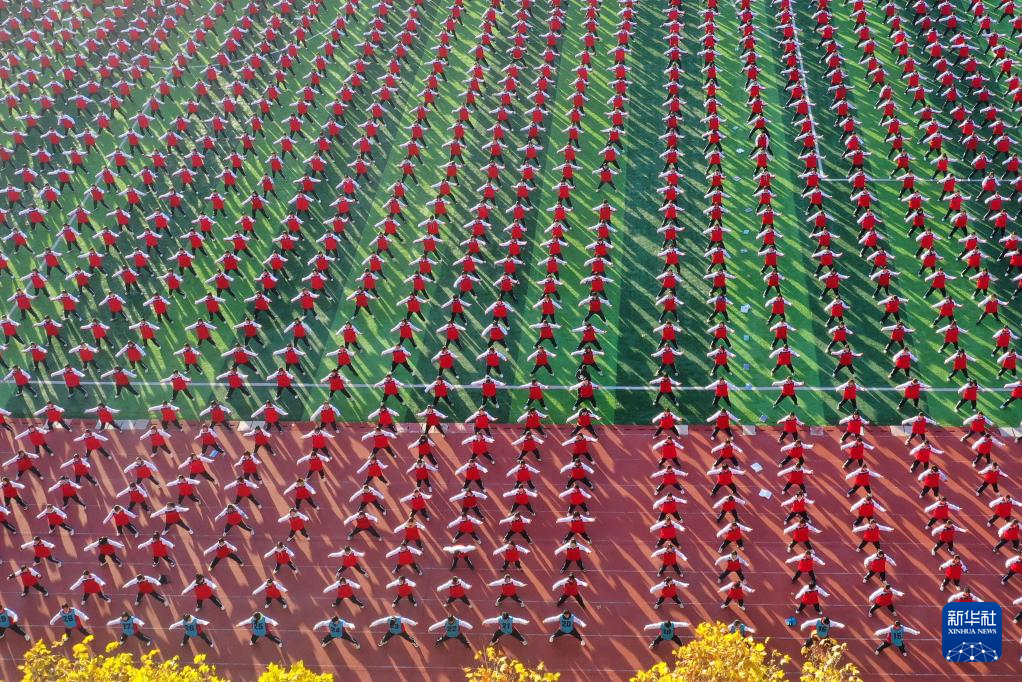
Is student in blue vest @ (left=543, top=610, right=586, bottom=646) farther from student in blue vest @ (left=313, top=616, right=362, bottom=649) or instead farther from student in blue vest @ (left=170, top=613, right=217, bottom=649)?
student in blue vest @ (left=170, top=613, right=217, bottom=649)

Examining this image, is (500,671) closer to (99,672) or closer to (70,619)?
(99,672)

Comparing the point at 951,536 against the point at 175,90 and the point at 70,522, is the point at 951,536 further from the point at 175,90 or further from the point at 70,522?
the point at 175,90

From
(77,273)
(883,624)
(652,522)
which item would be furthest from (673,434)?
(77,273)

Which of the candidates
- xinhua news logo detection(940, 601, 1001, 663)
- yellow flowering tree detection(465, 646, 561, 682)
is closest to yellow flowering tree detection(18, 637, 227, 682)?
yellow flowering tree detection(465, 646, 561, 682)

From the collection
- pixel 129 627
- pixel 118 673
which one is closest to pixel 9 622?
pixel 129 627

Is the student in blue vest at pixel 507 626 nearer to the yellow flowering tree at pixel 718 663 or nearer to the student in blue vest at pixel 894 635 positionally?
the yellow flowering tree at pixel 718 663
